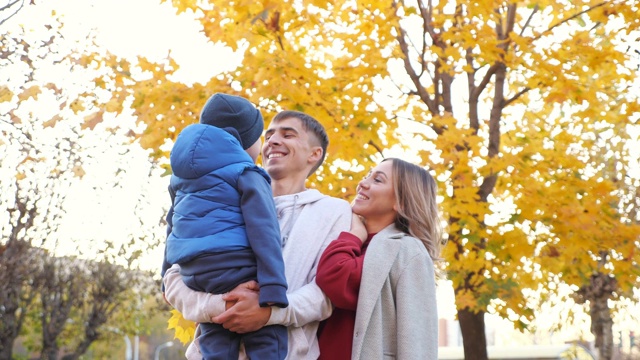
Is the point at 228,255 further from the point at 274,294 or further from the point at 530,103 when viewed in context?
the point at 530,103

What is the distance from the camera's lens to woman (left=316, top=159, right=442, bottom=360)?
307 centimetres

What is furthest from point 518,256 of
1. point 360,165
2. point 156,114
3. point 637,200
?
point 637,200

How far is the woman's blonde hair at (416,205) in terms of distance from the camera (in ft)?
10.9

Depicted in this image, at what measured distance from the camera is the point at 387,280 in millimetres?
3143

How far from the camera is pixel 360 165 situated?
24.7ft

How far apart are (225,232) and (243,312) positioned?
0.28 m

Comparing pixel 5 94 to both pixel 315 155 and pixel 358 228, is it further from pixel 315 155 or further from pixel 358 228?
pixel 358 228

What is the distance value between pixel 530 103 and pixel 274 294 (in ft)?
24.0

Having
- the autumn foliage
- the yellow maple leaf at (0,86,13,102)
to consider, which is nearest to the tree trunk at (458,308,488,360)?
the autumn foliage

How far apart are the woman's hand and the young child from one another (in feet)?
1.42

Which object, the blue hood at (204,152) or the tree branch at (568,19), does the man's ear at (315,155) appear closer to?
the blue hood at (204,152)

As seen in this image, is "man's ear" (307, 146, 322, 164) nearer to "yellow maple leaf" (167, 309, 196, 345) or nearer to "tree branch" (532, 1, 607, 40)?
"yellow maple leaf" (167, 309, 196, 345)

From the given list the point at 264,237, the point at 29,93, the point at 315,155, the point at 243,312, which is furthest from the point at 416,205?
the point at 29,93

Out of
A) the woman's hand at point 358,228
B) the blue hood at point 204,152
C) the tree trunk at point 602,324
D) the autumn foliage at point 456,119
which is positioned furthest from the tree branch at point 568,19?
the tree trunk at point 602,324
